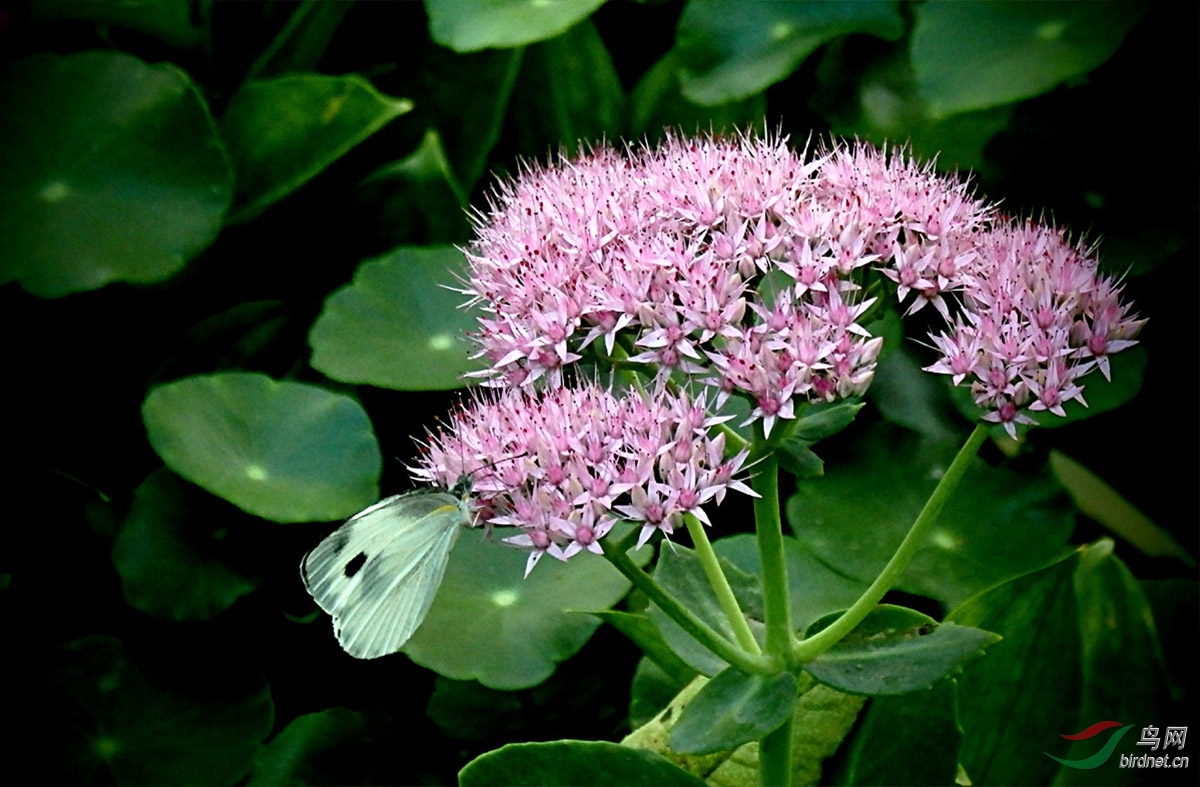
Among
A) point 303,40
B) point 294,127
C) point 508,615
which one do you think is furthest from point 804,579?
point 303,40

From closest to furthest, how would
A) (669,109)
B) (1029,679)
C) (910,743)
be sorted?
(910,743) → (1029,679) → (669,109)

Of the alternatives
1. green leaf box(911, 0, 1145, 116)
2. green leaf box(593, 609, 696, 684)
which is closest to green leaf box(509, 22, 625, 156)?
green leaf box(911, 0, 1145, 116)

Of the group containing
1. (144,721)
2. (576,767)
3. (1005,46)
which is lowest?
(144,721)

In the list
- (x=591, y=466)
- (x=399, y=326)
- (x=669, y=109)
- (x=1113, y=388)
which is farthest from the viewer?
(x=669, y=109)

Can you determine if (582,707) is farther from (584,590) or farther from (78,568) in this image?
(78,568)

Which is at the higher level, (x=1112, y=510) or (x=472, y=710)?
(x=1112, y=510)

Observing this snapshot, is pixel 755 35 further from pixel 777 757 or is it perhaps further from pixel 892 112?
pixel 777 757

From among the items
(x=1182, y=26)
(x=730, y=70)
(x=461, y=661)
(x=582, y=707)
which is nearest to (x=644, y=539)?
(x=461, y=661)
